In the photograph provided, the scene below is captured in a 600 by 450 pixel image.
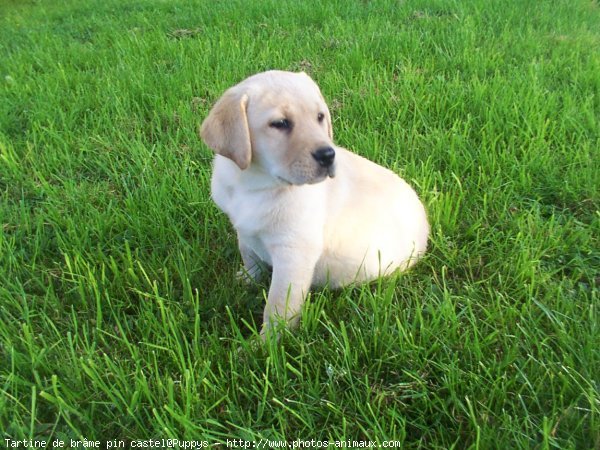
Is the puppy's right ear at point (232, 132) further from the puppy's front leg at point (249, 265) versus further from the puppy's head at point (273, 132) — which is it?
the puppy's front leg at point (249, 265)

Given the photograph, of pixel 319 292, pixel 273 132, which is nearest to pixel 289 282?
pixel 319 292

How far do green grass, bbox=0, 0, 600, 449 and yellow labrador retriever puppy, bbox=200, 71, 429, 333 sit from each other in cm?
13

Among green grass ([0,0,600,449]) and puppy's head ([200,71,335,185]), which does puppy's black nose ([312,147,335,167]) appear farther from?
green grass ([0,0,600,449])

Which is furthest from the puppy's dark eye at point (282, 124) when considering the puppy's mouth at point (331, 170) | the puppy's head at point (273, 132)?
the puppy's mouth at point (331, 170)

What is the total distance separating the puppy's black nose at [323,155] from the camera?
174 cm

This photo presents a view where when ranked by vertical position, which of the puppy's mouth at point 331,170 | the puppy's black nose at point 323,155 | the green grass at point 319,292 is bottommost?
the green grass at point 319,292

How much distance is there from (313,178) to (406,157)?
1347 millimetres

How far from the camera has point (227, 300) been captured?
2.05 m

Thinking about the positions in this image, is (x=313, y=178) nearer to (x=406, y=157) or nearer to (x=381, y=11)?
(x=406, y=157)

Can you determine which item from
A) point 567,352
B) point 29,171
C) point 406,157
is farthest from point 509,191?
point 29,171

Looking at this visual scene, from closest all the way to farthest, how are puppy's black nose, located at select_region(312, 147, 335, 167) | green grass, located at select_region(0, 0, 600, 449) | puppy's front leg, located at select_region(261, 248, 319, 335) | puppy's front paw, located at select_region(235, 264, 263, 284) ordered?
1. green grass, located at select_region(0, 0, 600, 449)
2. puppy's black nose, located at select_region(312, 147, 335, 167)
3. puppy's front leg, located at select_region(261, 248, 319, 335)
4. puppy's front paw, located at select_region(235, 264, 263, 284)

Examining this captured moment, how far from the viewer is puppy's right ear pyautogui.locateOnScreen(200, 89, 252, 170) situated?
1.76 metres

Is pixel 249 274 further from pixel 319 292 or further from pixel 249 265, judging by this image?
pixel 319 292

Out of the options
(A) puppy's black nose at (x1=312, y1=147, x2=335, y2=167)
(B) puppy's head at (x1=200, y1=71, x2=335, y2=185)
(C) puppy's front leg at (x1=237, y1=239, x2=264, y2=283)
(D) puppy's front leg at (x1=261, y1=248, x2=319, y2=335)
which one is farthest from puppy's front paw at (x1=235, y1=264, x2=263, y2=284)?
(A) puppy's black nose at (x1=312, y1=147, x2=335, y2=167)
